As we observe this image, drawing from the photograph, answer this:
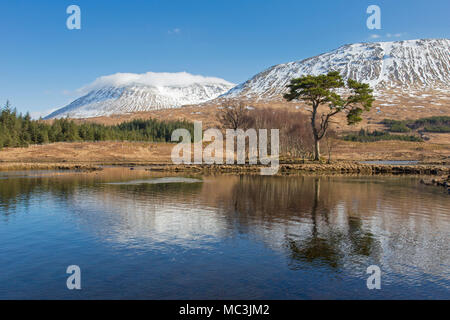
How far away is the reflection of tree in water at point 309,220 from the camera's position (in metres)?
14.5

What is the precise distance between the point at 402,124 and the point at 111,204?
167305mm

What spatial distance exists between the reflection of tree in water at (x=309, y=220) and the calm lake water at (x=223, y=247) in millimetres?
75

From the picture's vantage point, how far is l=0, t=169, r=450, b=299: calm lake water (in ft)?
36.5

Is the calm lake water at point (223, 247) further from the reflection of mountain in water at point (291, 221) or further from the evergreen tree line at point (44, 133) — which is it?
the evergreen tree line at point (44, 133)

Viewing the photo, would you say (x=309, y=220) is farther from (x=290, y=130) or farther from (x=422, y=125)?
(x=422, y=125)

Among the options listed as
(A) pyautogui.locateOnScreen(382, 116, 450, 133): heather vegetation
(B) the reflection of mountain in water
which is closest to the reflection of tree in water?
(B) the reflection of mountain in water

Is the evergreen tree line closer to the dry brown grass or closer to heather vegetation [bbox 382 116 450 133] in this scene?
the dry brown grass

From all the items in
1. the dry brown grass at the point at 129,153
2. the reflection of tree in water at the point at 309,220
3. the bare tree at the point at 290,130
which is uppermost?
the bare tree at the point at 290,130

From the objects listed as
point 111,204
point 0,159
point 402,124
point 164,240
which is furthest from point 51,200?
point 402,124

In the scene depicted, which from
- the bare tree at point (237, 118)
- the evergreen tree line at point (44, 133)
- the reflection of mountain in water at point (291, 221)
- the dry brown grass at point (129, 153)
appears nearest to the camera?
the reflection of mountain in water at point (291, 221)

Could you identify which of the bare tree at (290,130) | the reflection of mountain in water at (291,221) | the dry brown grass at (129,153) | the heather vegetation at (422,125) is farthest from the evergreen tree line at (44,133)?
the heather vegetation at (422,125)

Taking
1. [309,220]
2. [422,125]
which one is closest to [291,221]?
[309,220]
